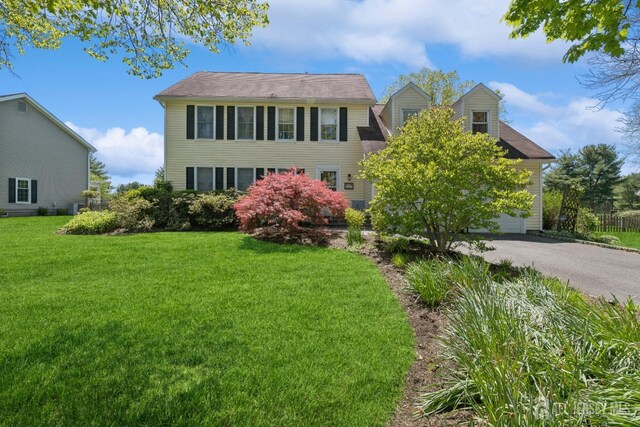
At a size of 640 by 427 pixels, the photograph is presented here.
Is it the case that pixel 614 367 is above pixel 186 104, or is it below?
below

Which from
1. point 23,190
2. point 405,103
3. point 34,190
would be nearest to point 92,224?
point 405,103

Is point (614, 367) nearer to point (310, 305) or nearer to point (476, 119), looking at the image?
point (310, 305)

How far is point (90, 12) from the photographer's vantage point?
4.80m

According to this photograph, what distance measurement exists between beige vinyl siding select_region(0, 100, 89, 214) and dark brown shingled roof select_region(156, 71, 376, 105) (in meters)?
11.8

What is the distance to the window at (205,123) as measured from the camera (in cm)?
1633

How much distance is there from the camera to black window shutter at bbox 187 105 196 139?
53.1 feet

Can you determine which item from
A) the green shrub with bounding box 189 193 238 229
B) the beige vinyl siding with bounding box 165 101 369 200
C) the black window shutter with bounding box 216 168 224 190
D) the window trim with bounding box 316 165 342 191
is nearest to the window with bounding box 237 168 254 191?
the beige vinyl siding with bounding box 165 101 369 200

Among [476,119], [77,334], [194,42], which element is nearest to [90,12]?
[194,42]

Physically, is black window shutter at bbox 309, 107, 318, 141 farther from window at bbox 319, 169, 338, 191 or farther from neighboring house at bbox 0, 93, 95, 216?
neighboring house at bbox 0, 93, 95, 216

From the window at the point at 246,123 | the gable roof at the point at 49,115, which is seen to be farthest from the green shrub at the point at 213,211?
the gable roof at the point at 49,115

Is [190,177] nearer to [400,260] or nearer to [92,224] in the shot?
[92,224]

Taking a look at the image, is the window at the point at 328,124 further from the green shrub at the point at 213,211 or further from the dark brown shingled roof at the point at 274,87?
the green shrub at the point at 213,211

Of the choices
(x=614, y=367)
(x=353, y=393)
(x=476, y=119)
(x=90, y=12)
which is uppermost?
(x=476, y=119)

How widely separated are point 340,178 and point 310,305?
1226 cm
